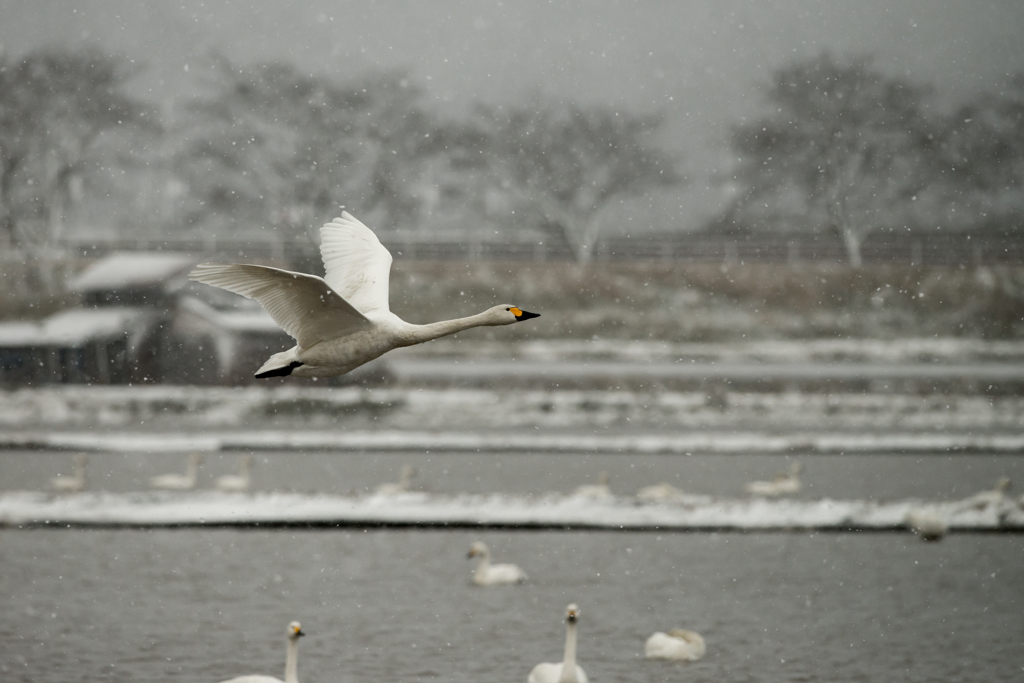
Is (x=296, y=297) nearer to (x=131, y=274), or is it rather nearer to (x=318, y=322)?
(x=318, y=322)

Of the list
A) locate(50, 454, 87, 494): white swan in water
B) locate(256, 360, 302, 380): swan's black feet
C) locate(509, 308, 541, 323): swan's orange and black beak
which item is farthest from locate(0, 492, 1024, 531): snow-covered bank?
locate(509, 308, 541, 323): swan's orange and black beak

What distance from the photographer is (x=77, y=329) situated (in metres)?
34.2

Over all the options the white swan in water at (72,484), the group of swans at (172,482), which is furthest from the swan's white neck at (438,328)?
the white swan in water at (72,484)

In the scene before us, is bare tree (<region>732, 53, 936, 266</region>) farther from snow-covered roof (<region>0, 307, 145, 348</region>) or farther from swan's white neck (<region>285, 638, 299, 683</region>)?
swan's white neck (<region>285, 638, 299, 683</region>)

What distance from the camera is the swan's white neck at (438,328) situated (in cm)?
476

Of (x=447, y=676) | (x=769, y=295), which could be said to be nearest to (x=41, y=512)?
(x=447, y=676)

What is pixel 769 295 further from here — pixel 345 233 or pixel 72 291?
pixel 345 233

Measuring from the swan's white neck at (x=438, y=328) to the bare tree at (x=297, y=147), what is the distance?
39094 mm

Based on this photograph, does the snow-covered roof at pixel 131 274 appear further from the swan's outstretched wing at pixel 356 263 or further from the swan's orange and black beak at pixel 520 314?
the swan's orange and black beak at pixel 520 314

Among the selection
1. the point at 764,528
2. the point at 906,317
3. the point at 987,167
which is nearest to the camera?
the point at 764,528

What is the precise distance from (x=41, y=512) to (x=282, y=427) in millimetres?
10612

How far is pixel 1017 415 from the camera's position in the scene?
2909cm

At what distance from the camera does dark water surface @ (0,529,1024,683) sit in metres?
10.7

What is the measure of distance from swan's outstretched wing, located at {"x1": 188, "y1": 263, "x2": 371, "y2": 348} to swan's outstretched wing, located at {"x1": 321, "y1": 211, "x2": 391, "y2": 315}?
653 millimetres
